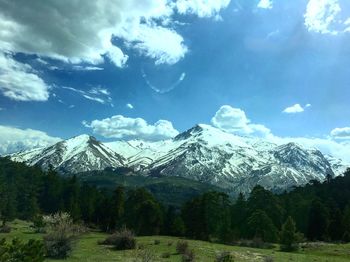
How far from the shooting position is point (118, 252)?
195 feet

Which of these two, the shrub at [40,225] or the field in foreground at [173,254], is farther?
the shrub at [40,225]

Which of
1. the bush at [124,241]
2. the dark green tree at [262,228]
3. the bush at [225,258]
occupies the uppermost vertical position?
the dark green tree at [262,228]

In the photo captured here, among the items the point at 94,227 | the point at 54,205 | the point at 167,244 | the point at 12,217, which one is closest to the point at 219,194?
the point at 167,244

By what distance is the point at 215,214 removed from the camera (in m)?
98.6

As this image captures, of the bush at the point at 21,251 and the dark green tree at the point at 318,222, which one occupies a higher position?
the dark green tree at the point at 318,222

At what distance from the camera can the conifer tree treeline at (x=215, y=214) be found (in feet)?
318

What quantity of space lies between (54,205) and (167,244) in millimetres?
93188

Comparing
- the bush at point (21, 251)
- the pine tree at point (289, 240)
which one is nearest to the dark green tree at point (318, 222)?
the pine tree at point (289, 240)

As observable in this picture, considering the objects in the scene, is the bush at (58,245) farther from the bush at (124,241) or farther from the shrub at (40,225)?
the shrub at (40,225)

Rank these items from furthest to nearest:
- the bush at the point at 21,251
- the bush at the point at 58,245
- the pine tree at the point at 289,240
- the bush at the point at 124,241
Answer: the pine tree at the point at 289,240
the bush at the point at 124,241
the bush at the point at 58,245
the bush at the point at 21,251

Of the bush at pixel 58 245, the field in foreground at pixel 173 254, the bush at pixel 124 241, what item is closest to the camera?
the bush at pixel 58 245

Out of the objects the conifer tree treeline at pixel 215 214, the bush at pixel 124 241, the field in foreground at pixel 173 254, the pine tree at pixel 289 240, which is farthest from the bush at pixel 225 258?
the conifer tree treeline at pixel 215 214

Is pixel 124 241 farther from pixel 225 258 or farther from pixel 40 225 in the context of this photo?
pixel 40 225

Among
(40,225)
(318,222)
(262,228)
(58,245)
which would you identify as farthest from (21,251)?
(318,222)
